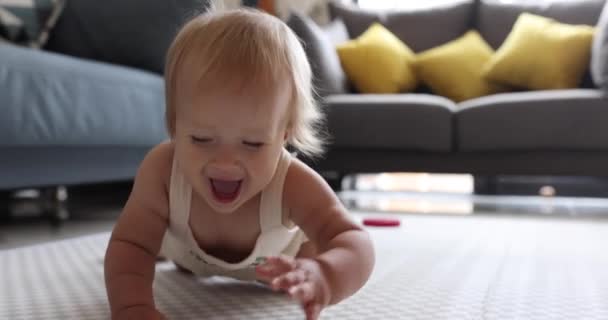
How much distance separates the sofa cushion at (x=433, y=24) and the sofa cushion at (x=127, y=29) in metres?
1.38

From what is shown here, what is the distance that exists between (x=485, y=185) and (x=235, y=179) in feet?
8.82

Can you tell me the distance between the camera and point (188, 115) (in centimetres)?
64

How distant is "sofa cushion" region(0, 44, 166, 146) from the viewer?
1349 millimetres

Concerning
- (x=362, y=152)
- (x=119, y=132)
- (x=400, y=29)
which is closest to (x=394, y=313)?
(x=119, y=132)

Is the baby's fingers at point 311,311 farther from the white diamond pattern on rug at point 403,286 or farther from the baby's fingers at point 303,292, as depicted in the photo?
the white diamond pattern on rug at point 403,286

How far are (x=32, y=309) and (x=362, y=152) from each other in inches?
66.7

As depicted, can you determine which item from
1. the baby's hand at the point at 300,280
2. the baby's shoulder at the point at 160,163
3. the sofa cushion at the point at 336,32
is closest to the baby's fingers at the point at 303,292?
the baby's hand at the point at 300,280

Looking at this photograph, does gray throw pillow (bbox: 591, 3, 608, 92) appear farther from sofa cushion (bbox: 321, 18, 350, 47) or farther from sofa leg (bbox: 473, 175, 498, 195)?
sofa cushion (bbox: 321, 18, 350, 47)

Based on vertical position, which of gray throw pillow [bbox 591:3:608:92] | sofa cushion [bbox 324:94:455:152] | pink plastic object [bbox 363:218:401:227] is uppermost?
gray throw pillow [bbox 591:3:608:92]

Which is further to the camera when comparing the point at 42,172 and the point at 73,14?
the point at 73,14

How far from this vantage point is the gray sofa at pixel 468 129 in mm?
2027

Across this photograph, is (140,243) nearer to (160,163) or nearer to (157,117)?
(160,163)

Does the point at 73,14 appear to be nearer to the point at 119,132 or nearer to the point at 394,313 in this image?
the point at 119,132

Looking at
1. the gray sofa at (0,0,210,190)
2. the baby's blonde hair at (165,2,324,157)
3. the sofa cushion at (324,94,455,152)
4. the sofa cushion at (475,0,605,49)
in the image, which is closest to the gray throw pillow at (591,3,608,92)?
the sofa cushion at (475,0,605,49)
